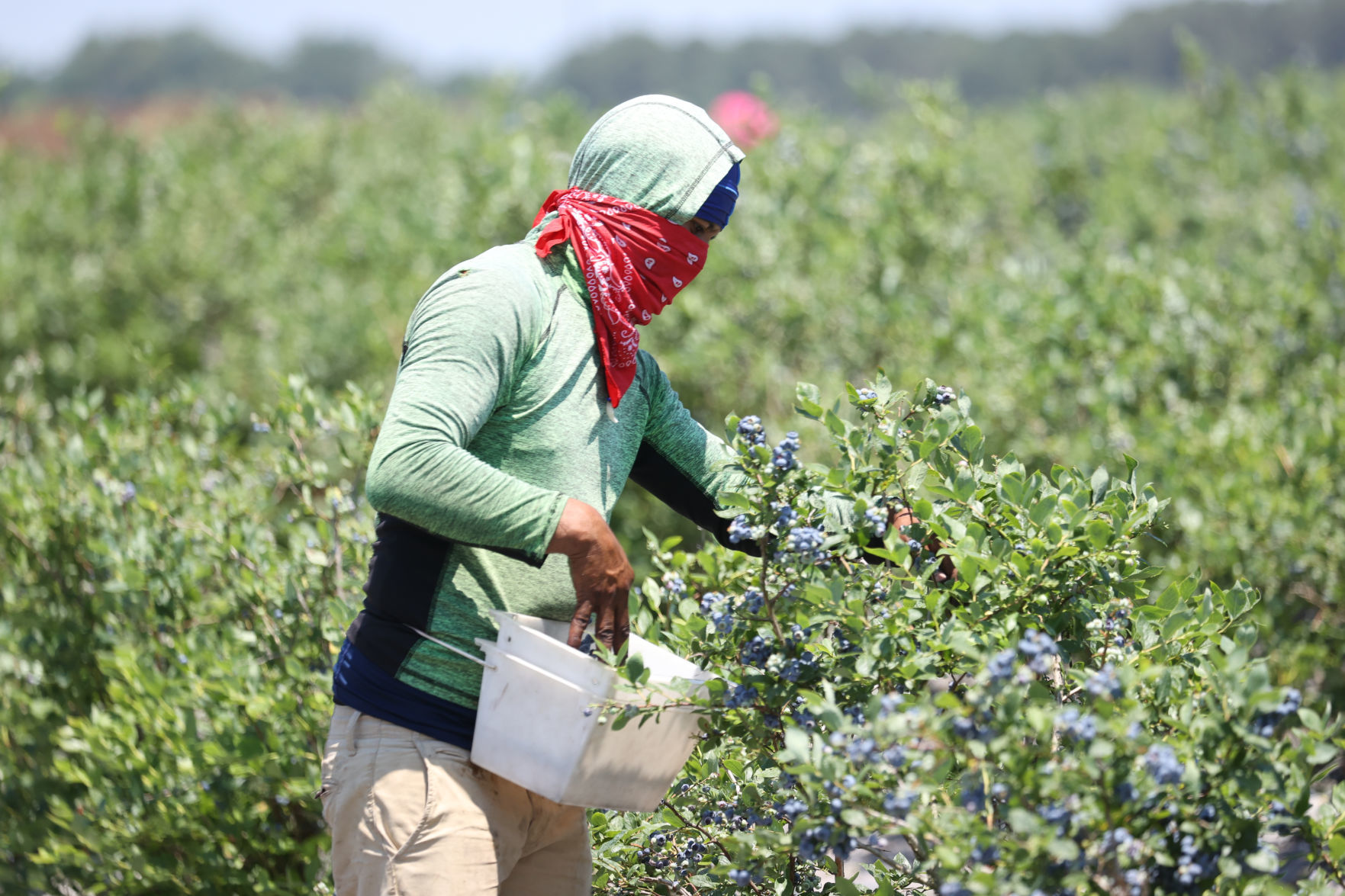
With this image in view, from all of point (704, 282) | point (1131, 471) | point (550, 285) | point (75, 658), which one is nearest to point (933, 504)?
point (1131, 471)

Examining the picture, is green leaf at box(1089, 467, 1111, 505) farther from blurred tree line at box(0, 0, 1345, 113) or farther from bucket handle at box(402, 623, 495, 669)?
blurred tree line at box(0, 0, 1345, 113)

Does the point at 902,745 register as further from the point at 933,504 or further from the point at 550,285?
the point at 550,285

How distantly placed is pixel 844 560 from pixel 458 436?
64cm

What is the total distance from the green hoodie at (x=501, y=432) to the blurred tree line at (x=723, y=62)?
104 m

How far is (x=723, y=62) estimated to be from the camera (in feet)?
431

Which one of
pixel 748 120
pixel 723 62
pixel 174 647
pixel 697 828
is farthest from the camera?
pixel 723 62

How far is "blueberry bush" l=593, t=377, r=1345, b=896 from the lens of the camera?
5.03 feet

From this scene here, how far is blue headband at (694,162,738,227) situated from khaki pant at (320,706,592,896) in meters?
0.95

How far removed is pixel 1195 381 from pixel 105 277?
9.24 m

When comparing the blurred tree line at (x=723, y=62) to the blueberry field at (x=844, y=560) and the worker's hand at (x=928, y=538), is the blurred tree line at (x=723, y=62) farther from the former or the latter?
the worker's hand at (x=928, y=538)

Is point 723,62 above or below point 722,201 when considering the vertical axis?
above

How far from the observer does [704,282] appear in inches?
281

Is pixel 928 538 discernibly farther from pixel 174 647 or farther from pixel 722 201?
pixel 174 647

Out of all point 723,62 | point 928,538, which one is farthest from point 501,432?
point 723,62
